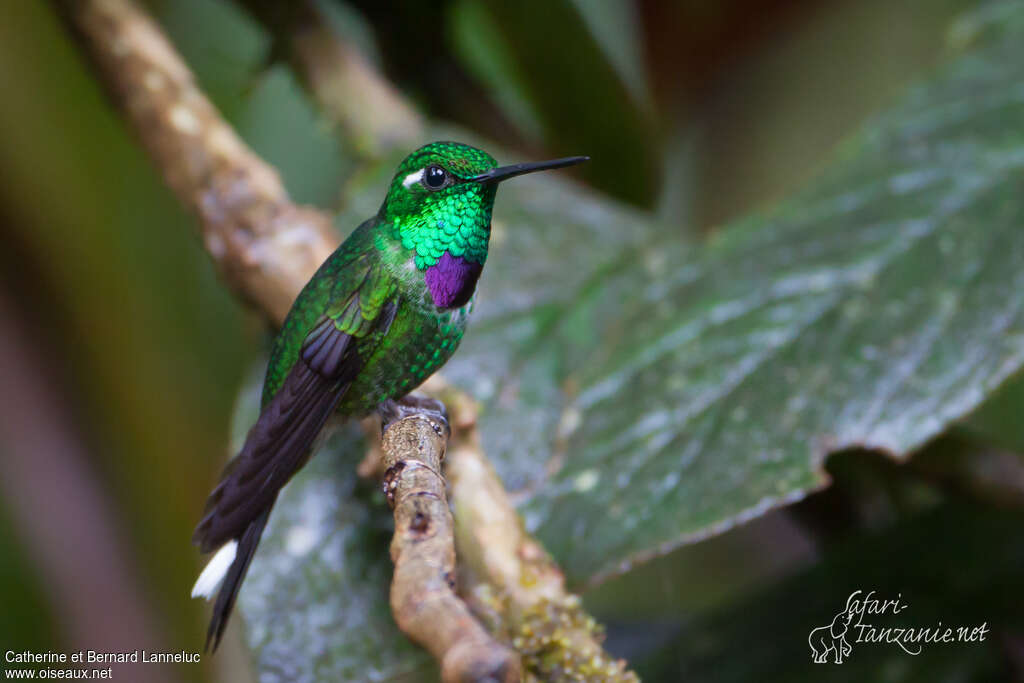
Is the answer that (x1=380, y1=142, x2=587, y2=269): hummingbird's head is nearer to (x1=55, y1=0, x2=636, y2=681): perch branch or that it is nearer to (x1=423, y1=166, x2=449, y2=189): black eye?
(x1=423, y1=166, x2=449, y2=189): black eye

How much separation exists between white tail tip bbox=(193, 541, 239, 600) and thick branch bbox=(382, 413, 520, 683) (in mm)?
234

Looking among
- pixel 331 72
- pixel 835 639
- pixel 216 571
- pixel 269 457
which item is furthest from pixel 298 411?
pixel 331 72

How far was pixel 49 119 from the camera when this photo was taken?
1.73 metres

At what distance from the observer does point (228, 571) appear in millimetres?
759

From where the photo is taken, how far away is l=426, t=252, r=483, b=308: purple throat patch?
30.8 inches

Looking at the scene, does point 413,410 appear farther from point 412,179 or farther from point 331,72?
point 331,72

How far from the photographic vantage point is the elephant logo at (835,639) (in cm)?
127

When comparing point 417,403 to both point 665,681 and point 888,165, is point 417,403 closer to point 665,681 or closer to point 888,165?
point 665,681

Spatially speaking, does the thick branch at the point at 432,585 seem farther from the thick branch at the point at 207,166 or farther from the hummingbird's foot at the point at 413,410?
the thick branch at the point at 207,166

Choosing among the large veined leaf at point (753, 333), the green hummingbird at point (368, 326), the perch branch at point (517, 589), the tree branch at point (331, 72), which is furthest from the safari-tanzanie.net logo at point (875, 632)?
the tree branch at point (331, 72)

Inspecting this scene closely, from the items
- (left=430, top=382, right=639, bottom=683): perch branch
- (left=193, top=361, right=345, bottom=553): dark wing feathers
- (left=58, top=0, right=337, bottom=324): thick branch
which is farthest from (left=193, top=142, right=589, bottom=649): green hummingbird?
(left=58, top=0, right=337, bottom=324): thick branch

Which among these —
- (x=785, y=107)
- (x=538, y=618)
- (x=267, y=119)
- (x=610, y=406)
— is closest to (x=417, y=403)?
(x=538, y=618)

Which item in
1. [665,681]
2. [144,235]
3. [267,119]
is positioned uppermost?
[267,119]

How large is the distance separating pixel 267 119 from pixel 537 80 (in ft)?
2.16
